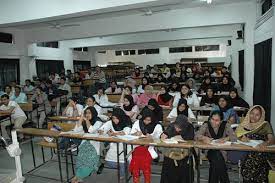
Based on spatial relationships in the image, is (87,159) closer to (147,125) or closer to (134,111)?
(147,125)

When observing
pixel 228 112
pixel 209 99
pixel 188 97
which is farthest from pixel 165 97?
pixel 228 112

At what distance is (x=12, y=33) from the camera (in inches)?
446

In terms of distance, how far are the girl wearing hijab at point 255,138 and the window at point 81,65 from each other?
15.7m

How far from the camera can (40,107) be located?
8188 mm

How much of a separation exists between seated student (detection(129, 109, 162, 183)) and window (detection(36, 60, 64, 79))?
10533 mm

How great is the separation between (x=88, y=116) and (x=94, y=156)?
2.74 feet

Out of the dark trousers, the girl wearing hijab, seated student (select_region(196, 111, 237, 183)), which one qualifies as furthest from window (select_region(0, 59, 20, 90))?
the girl wearing hijab

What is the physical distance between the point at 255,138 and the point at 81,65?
17.3 metres

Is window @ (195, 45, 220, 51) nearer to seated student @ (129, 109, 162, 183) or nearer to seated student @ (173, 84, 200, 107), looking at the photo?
seated student @ (173, 84, 200, 107)

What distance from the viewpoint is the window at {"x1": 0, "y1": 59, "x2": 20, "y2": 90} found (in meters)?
11.2

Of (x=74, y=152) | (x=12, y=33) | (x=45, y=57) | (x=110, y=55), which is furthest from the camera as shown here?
(x=110, y=55)

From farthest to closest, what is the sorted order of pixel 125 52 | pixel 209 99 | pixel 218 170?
pixel 125 52, pixel 209 99, pixel 218 170

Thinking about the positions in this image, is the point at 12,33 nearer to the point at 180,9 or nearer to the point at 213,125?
the point at 180,9

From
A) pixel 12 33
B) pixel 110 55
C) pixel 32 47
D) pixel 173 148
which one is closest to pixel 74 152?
pixel 173 148
